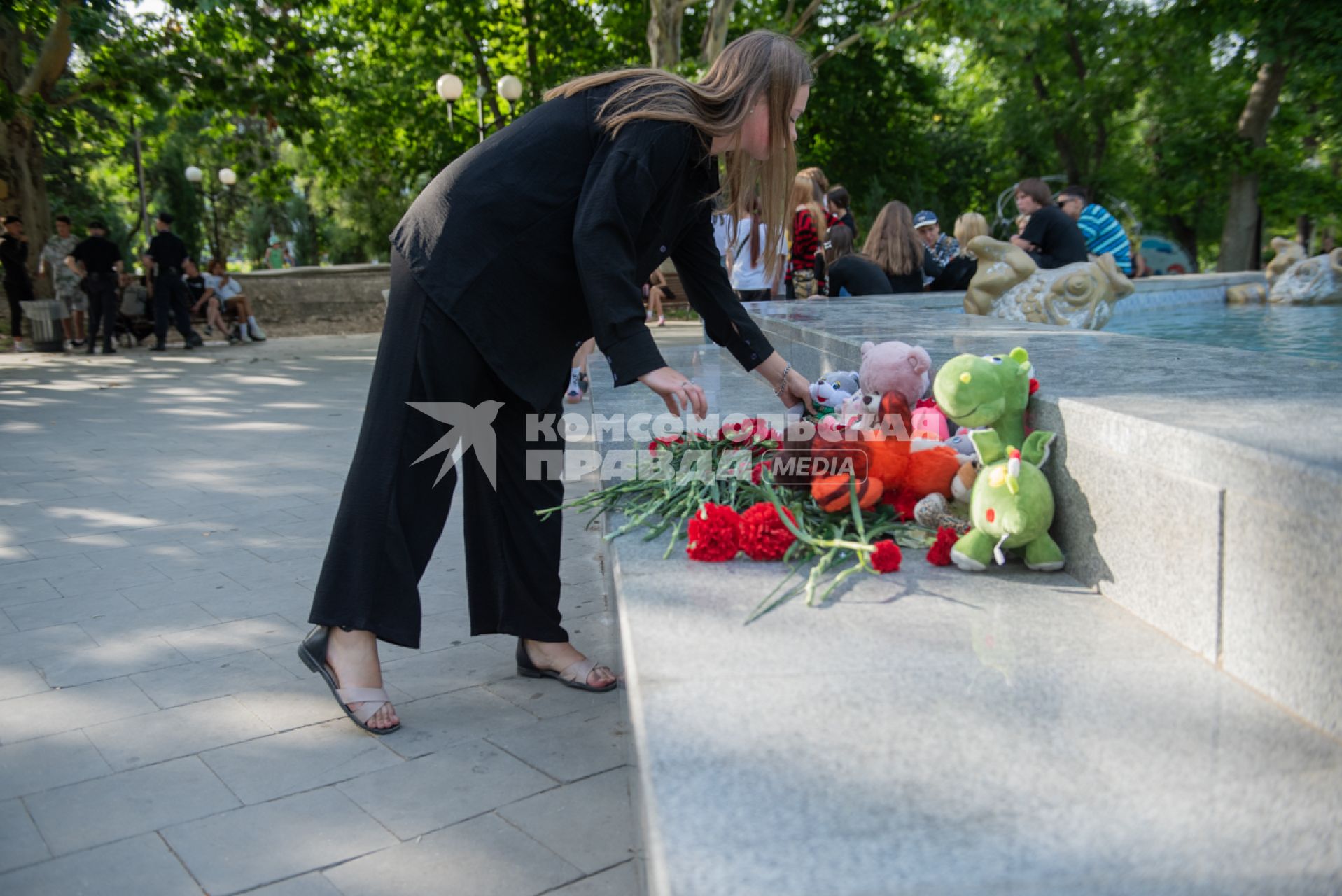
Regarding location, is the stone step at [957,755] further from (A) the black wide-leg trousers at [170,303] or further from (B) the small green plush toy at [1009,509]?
(A) the black wide-leg trousers at [170,303]

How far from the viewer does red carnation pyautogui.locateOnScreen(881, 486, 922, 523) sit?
294cm

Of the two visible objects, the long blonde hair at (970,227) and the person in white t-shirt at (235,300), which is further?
the person in white t-shirt at (235,300)

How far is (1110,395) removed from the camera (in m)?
2.66

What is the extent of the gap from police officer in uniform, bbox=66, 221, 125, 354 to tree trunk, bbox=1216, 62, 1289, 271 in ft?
65.6

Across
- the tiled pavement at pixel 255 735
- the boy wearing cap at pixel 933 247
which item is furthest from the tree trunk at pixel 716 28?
the tiled pavement at pixel 255 735

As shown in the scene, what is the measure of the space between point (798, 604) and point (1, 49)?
17499 mm

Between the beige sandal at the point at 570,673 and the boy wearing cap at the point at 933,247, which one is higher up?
the boy wearing cap at the point at 933,247

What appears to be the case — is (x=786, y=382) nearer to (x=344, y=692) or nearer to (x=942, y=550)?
(x=942, y=550)

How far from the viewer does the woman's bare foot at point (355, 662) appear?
9.93 feet

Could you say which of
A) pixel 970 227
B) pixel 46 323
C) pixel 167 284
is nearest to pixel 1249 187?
pixel 970 227

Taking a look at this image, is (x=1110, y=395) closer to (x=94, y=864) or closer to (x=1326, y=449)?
(x=1326, y=449)

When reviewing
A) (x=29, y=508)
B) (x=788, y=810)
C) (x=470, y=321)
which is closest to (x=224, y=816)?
(x=470, y=321)

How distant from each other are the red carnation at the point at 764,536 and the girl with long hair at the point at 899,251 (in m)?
7.89

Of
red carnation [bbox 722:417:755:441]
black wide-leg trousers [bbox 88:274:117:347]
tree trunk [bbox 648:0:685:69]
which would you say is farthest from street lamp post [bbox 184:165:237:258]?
red carnation [bbox 722:417:755:441]
